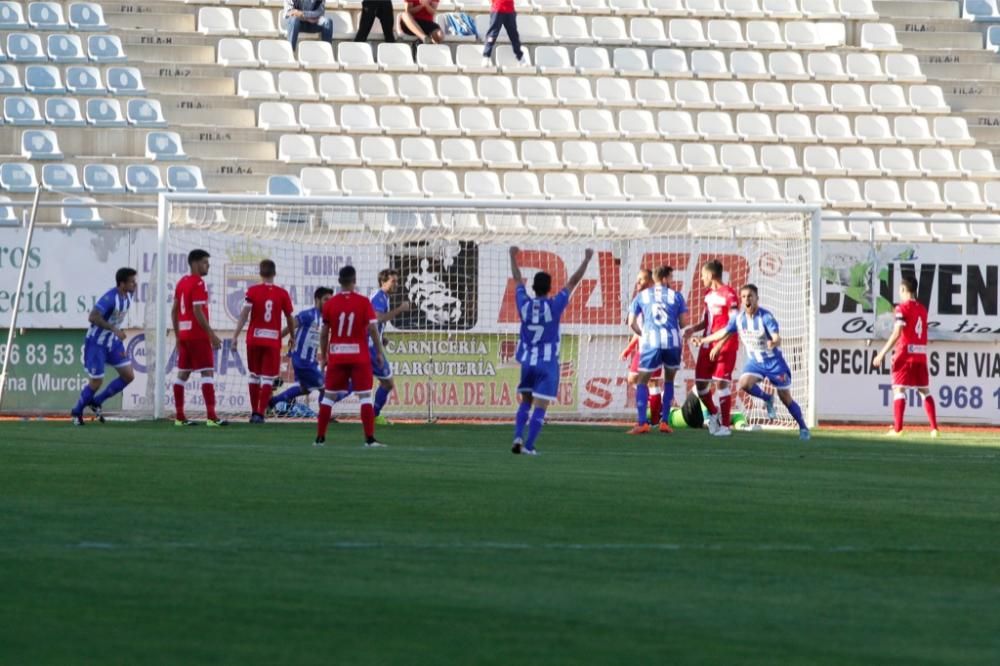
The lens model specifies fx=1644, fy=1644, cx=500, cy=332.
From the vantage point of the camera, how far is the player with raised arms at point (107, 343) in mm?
18859

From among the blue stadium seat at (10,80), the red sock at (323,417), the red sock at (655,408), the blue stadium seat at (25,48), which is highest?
the blue stadium seat at (25,48)

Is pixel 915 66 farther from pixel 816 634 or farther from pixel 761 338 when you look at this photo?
pixel 816 634

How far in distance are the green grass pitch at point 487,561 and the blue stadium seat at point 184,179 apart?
1058 centimetres

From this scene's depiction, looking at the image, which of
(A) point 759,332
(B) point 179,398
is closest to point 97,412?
(B) point 179,398

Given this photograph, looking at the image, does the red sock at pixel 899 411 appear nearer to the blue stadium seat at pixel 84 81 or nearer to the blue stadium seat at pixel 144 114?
the blue stadium seat at pixel 144 114

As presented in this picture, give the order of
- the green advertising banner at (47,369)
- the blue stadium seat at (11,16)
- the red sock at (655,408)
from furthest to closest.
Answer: the blue stadium seat at (11,16) → the green advertising banner at (47,369) → the red sock at (655,408)

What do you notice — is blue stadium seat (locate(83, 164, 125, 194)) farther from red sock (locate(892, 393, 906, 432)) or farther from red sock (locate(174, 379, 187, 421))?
red sock (locate(892, 393, 906, 432))

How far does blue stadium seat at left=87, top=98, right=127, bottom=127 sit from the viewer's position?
2508 centimetres

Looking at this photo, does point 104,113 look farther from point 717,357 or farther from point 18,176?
point 717,357

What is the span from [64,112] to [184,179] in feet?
8.26

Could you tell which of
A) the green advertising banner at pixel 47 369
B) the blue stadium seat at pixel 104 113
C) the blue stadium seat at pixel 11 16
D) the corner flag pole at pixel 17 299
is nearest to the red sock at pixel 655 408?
the green advertising banner at pixel 47 369

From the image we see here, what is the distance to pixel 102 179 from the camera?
951 inches

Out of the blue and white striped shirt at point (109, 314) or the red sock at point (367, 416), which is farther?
the blue and white striped shirt at point (109, 314)

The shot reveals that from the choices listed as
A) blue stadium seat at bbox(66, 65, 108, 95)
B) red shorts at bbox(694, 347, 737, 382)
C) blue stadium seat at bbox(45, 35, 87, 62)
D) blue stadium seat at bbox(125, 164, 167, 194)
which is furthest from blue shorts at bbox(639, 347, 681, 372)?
blue stadium seat at bbox(45, 35, 87, 62)
